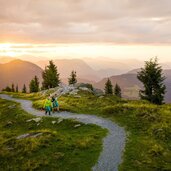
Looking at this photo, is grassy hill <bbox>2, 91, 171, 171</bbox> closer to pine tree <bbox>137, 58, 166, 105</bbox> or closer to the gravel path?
the gravel path

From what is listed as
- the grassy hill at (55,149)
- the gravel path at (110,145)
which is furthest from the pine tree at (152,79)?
the grassy hill at (55,149)

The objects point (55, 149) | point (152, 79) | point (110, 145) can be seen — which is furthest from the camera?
point (152, 79)

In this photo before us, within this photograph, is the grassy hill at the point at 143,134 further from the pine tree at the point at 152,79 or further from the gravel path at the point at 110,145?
the pine tree at the point at 152,79

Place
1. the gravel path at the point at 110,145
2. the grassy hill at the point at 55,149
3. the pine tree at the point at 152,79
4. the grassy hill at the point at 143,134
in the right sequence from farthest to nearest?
the pine tree at the point at 152,79, the grassy hill at the point at 55,149, the grassy hill at the point at 143,134, the gravel path at the point at 110,145

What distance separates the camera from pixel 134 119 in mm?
32344

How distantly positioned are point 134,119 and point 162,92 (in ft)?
106

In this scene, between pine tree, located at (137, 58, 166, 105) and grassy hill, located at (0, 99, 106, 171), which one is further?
pine tree, located at (137, 58, 166, 105)

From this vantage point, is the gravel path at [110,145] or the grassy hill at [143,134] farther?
the grassy hill at [143,134]

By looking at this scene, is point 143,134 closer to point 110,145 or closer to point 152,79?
point 110,145

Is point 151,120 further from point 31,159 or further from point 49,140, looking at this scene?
point 31,159

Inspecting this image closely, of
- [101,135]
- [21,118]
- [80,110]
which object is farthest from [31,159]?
[80,110]

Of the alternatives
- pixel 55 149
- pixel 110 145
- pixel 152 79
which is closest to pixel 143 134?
pixel 110 145

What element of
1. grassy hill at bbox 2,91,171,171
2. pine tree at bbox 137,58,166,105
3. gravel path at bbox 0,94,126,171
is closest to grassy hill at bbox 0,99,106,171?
gravel path at bbox 0,94,126,171

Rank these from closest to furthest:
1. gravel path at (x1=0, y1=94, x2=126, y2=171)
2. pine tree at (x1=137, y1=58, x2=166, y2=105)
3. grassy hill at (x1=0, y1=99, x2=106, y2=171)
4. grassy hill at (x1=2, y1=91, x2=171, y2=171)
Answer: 1. gravel path at (x1=0, y1=94, x2=126, y2=171)
2. grassy hill at (x1=2, y1=91, x2=171, y2=171)
3. grassy hill at (x1=0, y1=99, x2=106, y2=171)
4. pine tree at (x1=137, y1=58, x2=166, y2=105)
